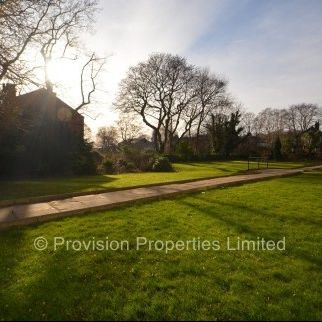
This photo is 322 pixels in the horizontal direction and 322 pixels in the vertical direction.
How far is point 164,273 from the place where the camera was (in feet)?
15.0

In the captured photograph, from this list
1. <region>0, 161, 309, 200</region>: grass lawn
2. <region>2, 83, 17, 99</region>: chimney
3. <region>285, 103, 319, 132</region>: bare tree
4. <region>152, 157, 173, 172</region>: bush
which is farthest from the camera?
<region>285, 103, 319, 132</region>: bare tree

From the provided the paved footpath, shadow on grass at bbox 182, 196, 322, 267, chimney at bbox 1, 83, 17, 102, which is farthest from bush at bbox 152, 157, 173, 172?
shadow on grass at bbox 182, 196, 322, 267

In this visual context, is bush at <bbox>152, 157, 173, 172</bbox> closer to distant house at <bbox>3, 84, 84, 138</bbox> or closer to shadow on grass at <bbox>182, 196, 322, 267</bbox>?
distant house at <bbox>3, 84, 84, 138</bbox>

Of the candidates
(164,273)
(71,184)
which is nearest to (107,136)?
(71,184)

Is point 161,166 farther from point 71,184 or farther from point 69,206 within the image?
point 69,206

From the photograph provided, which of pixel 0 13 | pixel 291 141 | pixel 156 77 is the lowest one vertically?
pixel 291 141

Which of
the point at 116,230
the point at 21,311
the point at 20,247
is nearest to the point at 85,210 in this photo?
the point at 116,230

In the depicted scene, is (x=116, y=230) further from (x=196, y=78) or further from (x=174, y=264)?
(x=196, y=78)

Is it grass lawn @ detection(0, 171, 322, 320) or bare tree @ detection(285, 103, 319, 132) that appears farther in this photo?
bare tree @ detection(285, 103, 319, 132)

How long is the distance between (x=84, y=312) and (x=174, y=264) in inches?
65.2

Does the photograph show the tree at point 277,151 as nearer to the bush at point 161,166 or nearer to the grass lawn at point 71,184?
the bush at point 161,166

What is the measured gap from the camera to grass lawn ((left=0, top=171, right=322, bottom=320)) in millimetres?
3670

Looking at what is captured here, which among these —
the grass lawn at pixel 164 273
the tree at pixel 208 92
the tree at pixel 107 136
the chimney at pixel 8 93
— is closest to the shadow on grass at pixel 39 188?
the grass lawn at pixel 164 273

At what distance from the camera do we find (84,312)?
3.60 metres
